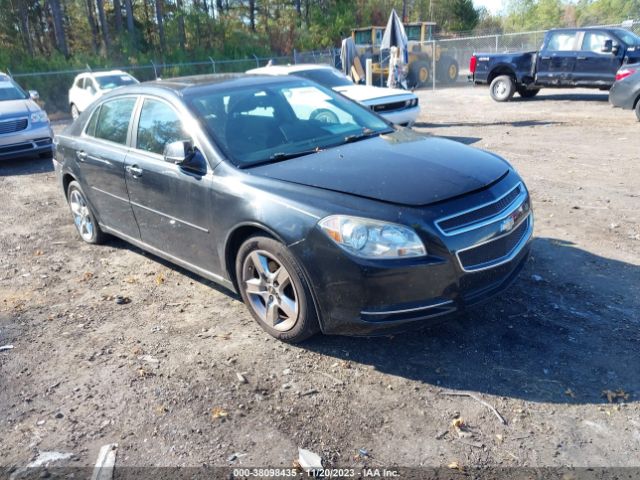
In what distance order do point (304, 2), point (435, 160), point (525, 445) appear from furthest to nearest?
point (304, 2) < point (435, 160) < point (525, 445)

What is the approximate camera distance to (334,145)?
13.2ft

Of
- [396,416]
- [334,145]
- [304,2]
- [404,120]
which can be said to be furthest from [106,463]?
[304,2]

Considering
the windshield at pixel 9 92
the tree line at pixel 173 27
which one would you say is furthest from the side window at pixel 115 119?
the tree line at pixel 173 27

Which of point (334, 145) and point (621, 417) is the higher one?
point (334, 145)

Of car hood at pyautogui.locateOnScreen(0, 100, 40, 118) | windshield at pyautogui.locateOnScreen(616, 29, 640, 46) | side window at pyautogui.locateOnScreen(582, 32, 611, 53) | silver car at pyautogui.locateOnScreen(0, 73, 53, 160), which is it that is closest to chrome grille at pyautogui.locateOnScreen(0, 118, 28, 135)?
silver car at pyautogui.locateOnScreen(0, 73, 53, 160)

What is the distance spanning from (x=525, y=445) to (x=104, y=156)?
4100mm

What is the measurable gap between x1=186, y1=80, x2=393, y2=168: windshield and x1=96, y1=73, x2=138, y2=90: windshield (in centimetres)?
1344

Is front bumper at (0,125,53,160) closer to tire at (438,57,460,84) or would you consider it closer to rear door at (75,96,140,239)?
rear door at (75,96,140,239)

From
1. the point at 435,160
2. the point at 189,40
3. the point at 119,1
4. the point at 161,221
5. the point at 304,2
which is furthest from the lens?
the point at 304,2

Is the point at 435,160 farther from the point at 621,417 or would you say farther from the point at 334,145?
the point at 621,417

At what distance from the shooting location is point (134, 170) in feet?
14.3

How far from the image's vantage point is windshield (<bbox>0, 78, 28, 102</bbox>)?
431 inches

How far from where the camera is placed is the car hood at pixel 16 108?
10.1m

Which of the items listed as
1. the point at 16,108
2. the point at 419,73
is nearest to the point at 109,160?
the point at 16,108
